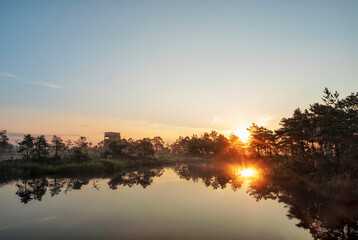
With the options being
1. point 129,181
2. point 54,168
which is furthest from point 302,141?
point 54,168

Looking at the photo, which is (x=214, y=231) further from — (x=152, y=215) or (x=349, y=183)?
(x=349, y=183)

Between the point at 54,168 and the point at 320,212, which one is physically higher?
the point at 54,168

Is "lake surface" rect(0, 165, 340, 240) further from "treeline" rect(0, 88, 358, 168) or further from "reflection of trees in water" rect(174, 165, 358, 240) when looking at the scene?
"treeline" rect(0, 88, 358, 168)

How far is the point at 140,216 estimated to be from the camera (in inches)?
486

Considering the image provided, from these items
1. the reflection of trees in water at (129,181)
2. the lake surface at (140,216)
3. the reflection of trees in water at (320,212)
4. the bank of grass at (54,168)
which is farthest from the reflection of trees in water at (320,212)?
the bank of grass at (54,168)

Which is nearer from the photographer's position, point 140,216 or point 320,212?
point 140,216

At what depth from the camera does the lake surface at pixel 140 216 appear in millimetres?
9773

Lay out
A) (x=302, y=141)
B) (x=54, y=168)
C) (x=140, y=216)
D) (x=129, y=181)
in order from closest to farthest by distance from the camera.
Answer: (x=140, y=216) → (x=129, y=181) → (x=54, y=168) → (x=302, y=141)

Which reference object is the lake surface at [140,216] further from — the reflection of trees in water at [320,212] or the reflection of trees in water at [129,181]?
the reflection of trees in water at [129,181]

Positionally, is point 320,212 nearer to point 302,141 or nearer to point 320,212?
point 320,212

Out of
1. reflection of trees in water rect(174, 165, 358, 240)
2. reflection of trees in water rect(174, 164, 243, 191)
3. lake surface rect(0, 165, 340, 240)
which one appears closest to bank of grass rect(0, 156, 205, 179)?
lake surface rect(0, 165, 340, 240)

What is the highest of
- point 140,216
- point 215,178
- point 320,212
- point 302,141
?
point 302,141

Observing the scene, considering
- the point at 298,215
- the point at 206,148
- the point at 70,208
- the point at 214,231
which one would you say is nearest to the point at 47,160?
the point at 70,208

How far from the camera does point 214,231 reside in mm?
10211
